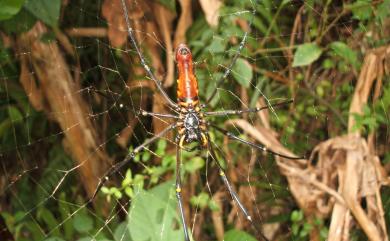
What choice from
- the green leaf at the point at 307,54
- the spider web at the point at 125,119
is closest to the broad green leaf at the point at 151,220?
the spider web at the point at 125,119

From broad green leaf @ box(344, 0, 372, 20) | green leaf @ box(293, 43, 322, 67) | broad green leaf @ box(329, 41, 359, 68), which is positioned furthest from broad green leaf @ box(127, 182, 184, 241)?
broad green leaf @ box(344, 0, 372, 20)

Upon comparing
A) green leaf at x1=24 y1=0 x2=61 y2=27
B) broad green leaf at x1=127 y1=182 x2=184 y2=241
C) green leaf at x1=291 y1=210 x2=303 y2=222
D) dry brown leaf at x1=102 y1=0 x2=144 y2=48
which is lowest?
green leaf at x1=291 y1=210 x2=303 y2=222

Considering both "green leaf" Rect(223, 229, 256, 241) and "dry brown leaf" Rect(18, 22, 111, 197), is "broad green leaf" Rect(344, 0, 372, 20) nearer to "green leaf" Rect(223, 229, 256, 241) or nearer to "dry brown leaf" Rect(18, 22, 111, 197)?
"green leaf" Rect(223, 229, 256, 241)

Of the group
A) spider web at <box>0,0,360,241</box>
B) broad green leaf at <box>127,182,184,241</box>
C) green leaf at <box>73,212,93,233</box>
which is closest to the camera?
broad green leaf at <box>127,182,184,241</box>

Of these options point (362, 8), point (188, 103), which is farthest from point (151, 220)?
point (362, 8)

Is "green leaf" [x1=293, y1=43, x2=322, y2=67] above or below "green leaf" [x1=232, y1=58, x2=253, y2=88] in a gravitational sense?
above

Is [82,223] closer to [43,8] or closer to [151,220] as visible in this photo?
[151,220]
